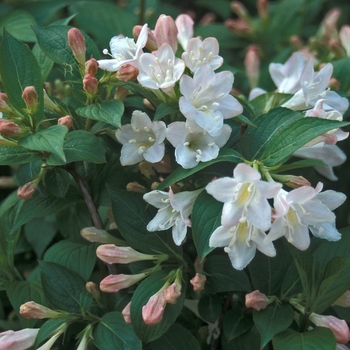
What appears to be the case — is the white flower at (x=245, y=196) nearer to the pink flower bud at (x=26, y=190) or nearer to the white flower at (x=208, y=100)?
the white flower at (x=208, y=100)

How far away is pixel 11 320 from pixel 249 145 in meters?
0.78

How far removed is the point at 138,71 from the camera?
102 cm

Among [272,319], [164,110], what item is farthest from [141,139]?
[272,319]

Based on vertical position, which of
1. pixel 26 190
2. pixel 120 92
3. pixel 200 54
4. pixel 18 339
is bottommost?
pixel 18 339

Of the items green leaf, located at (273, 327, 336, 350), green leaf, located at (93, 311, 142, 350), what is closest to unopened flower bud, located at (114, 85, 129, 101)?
green leaf, located at (93, 311, 142, 350)

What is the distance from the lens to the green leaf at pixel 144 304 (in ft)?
3.24

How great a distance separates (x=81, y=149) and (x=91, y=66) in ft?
0.51

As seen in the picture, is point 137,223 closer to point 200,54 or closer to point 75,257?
point 75,257

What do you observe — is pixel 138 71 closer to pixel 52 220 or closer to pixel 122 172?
pixel 122 172

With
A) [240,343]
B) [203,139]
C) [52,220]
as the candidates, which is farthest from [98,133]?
[240,343]

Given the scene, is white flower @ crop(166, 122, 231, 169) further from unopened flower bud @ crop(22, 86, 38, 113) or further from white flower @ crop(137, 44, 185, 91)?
unopened flower bud @ crop(22, 86, 38, 113)

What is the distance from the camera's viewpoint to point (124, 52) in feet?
3.50

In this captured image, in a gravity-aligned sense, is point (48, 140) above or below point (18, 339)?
above

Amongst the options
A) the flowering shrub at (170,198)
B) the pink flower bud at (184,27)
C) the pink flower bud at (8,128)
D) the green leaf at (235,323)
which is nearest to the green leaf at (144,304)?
the flowering shrub at (170,198)
